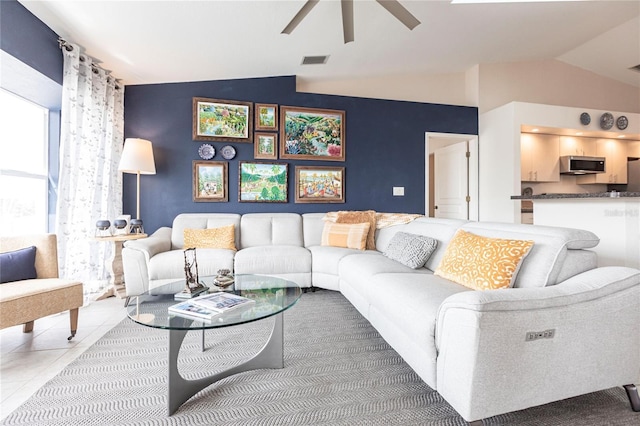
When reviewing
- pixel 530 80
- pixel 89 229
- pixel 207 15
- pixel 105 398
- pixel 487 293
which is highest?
pixel 530 80

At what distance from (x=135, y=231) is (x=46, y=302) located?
173 centimetres

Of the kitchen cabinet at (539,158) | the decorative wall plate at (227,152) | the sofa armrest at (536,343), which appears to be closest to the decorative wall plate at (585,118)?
the kitchen cabinet at (539,158)

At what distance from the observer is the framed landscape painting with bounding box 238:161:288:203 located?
3.85m

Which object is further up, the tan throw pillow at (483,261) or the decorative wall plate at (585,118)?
the decorative wall plate at (585,118)

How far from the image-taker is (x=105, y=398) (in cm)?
145

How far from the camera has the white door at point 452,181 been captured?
4723 mm

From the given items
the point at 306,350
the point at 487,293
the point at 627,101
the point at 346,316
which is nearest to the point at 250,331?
the point at 306,350

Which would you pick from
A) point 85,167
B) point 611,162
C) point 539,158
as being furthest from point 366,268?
point 611,162

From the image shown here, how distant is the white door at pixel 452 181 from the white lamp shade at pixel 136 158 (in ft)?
14.5

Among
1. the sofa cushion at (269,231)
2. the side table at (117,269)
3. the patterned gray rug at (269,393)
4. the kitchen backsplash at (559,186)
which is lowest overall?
the patterned gray rug at (269,393)

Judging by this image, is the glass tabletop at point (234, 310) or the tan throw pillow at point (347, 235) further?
the tan throw pillow at point (347, 235)

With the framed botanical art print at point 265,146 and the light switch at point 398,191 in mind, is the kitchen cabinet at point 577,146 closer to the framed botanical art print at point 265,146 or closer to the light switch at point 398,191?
the light switch at point 398,191

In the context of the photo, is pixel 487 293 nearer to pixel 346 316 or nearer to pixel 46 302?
pixel 346 316

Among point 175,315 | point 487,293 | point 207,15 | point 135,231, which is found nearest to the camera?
point 487,293
